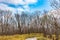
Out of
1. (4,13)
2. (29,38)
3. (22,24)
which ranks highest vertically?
(4,13)

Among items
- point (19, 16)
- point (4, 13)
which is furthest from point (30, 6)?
point (4, 13)

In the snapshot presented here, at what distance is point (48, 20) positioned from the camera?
3289mm

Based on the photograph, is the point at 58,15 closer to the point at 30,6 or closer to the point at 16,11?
the point at 30,6

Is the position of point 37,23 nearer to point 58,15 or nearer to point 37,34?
point 37,34

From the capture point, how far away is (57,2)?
331 cm

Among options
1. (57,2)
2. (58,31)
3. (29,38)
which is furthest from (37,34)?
(57,2)

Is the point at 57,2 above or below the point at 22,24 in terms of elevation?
above

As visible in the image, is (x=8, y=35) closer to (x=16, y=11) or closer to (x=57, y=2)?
(x=16, y=11)

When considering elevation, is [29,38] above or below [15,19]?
below

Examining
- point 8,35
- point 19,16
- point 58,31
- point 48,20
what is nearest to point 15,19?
point 19,16

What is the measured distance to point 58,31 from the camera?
3.28 metres

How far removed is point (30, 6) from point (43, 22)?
36 centimetres

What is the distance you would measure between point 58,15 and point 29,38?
2.14 feet

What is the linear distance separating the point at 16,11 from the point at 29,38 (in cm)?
52
